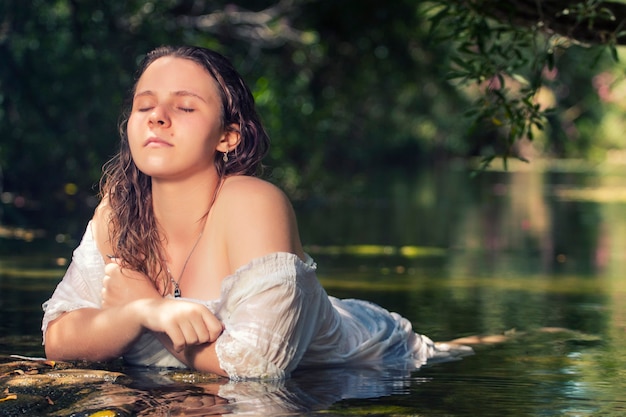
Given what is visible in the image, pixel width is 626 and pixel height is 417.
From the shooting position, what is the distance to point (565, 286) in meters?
7.84

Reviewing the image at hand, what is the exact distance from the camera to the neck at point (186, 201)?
4.39 metres

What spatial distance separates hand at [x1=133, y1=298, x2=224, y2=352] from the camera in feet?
13.1

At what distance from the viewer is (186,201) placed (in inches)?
174

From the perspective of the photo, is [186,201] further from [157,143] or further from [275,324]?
[275,324]

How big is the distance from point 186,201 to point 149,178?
0.74ft

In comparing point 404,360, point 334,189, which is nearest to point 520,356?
point 404,360

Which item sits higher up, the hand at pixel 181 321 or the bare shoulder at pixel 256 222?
the bare shoulder at pixel 256 222

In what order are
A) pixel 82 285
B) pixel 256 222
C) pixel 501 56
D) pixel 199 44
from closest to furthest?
pixel 256 222 → pixel 82 285 → pixel 501 56 → pixel 199 44

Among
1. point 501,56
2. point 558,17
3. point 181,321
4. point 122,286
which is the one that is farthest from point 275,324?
point 558,17

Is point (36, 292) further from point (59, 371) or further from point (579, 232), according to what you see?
point (579, 232)

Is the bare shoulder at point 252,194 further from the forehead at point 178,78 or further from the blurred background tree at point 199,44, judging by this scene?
the blurred background tree at point 199,44

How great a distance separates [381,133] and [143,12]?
1803cm

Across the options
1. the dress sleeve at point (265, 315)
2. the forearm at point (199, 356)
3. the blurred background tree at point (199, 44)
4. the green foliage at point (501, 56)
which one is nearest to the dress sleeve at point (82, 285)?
the forearm at point (199, 356)

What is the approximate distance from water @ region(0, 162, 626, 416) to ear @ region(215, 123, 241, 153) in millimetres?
780
